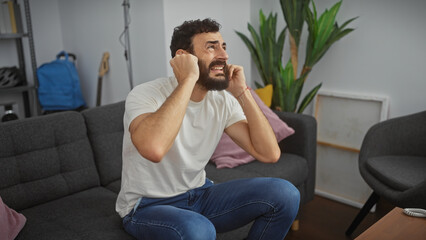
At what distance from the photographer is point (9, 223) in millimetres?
1492

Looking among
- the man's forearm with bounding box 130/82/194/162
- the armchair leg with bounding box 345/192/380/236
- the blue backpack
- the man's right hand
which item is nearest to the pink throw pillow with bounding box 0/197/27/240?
the man's forearm with bounding box 130/82/194/162

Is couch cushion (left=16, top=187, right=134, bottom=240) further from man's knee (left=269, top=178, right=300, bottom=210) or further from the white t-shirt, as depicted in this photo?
man's knee (left=269, top=178, right=300, bottom=210)

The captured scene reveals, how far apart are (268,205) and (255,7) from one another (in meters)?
2.01

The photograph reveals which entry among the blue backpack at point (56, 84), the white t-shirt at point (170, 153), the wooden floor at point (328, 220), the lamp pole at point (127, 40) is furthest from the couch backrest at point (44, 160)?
the blue backpack at point (56, 84)

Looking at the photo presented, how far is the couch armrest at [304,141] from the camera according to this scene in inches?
91.1

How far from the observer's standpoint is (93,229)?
1.55m

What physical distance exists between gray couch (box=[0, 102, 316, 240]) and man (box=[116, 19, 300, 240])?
22 cm

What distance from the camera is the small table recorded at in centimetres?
129

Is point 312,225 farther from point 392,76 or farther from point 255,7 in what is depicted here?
point 255,7

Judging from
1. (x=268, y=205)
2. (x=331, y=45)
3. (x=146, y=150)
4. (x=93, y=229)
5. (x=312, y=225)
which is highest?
(x=331, y=45)

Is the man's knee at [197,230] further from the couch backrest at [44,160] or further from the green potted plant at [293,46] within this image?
the green potted plant at [293,46]

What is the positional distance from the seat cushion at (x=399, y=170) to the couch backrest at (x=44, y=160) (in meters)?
1.40

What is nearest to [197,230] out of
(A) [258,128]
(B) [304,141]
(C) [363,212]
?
(A) [258,128]

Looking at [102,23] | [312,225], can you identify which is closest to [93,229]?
[312,225]
